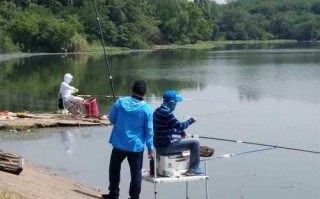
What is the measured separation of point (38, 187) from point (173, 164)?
5.71 feet

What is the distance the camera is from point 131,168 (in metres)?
8.28

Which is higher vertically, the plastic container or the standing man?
the standing man

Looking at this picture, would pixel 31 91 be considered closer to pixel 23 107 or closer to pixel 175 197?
pixel 23 107

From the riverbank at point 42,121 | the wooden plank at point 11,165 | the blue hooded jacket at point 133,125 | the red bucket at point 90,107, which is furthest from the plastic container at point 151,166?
the red bucket at point 90,107

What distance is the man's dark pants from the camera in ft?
27.0

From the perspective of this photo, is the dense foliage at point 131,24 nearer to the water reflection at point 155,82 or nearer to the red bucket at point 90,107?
the water reflection at point 155,82

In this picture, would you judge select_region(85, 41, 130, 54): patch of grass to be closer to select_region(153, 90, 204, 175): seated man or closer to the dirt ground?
the dirt ground

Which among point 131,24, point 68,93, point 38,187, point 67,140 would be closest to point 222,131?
point 68,93

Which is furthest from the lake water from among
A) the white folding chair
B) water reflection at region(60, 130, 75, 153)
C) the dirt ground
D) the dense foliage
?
the dense foliage

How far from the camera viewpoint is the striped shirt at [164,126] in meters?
8.40

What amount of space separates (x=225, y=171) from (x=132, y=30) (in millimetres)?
83246

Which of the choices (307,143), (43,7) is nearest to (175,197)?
(307,143)

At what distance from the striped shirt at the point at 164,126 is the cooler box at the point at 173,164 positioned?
185mm

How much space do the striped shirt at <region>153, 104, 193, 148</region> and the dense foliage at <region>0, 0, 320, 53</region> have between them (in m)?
66.2
